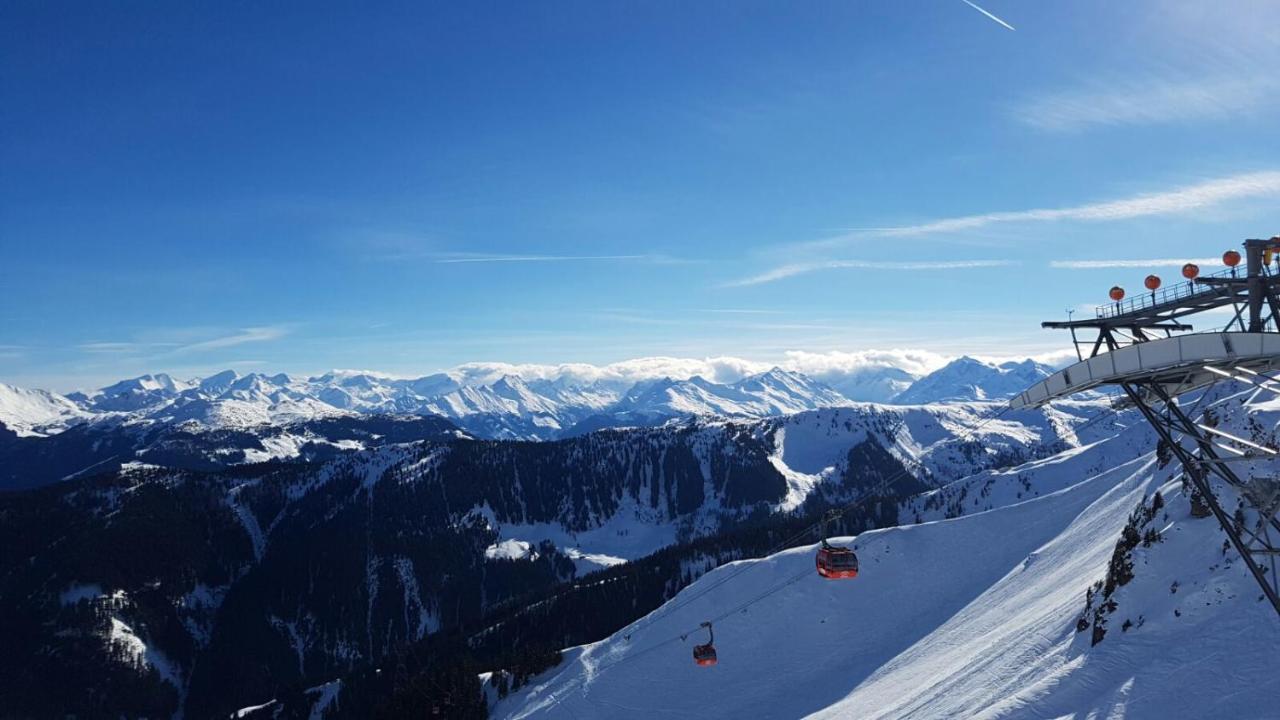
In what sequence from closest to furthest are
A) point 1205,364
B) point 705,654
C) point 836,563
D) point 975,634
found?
point 1205,364
point 836,563
point 705,654
point 975,634

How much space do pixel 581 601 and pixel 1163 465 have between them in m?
148

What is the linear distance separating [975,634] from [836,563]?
4031cm

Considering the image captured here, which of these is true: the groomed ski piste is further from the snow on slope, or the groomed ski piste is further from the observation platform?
the observation platform

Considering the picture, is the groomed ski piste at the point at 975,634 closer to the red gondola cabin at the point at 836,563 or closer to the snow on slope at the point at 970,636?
the snow on slope at the point at 970,636

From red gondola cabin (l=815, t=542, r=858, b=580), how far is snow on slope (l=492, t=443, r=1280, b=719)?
14180 mm

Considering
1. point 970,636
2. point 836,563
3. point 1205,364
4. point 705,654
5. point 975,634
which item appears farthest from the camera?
point 970,636

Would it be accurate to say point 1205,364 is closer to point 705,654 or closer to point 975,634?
point 705,654

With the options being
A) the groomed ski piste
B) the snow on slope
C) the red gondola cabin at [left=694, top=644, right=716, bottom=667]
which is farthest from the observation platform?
the red gondola cabin at [left=694, top=644, right=716, bottom=667]

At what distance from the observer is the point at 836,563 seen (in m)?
49.8

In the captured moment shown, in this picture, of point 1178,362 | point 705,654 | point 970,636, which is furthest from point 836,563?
point 970,636

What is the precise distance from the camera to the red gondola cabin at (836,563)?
161 feet

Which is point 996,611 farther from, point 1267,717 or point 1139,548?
point 1267,717

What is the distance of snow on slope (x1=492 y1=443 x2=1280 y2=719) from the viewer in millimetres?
43969

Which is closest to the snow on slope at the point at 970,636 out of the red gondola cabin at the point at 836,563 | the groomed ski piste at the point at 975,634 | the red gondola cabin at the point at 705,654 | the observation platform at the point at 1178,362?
the groomed ski piste at the point at 975,634
